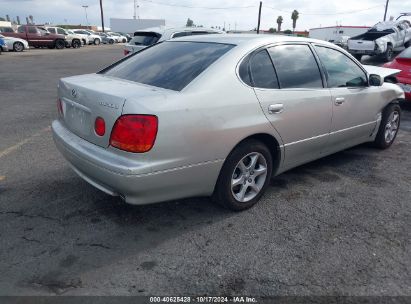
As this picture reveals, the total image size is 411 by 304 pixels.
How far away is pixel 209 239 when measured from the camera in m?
3.00

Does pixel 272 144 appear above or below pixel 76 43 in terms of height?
above

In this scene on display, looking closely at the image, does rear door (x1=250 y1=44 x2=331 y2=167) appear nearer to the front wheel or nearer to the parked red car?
the parked red car

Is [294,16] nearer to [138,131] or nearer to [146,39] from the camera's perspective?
[146,39]

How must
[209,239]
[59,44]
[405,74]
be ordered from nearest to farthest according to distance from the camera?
[209,239]
[405,74]
[59,44]

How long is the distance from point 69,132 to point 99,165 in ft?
2.42

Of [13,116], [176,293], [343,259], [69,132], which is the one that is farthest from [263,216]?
[13,116]

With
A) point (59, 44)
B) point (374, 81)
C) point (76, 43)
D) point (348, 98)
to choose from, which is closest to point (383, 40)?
point (374, 81)

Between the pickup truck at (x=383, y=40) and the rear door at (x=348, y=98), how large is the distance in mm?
13808

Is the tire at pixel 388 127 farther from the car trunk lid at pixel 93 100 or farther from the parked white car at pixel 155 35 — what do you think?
the parked white car at pixel 155 35

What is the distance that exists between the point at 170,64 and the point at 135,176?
126 cm

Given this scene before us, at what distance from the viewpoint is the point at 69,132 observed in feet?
10.9

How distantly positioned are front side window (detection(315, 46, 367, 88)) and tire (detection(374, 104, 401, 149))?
Answer: 2.87 feet

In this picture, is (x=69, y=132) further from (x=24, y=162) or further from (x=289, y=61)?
(x=289, y=61)

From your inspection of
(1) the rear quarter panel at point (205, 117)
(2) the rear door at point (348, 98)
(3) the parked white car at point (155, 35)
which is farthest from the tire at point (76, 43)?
(1) the rear quarter panel at point (205, 117)
